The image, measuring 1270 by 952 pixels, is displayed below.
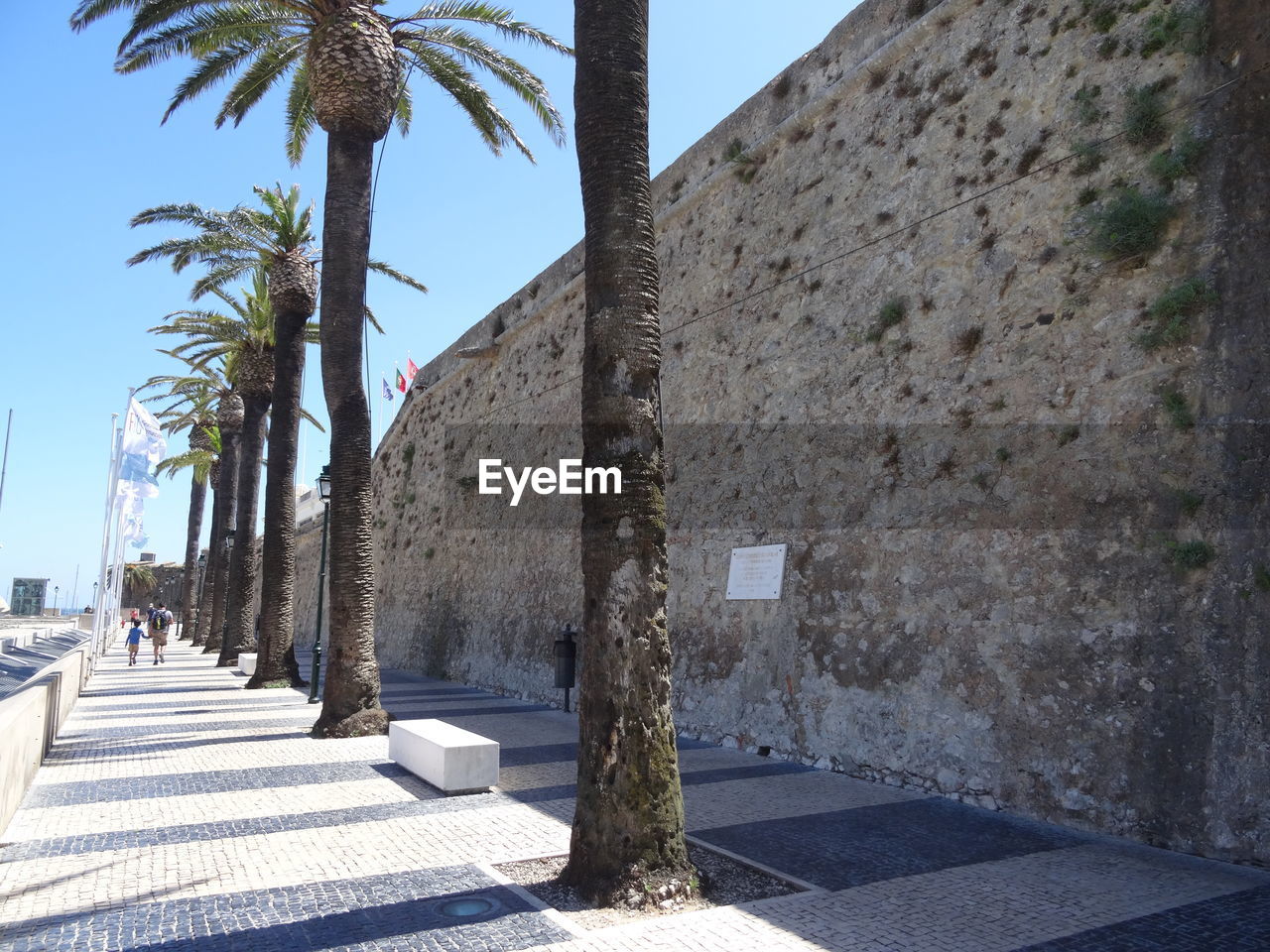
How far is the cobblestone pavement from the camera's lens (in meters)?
3.95

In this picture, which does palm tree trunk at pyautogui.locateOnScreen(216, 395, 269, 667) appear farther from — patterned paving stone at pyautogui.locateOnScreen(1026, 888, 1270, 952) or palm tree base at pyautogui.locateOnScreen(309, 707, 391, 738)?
patterned paving stone at pyautogui.locateOnScreen(1026, 888, 1270, 952)

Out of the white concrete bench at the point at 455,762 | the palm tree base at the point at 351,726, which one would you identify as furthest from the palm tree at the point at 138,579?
the white concrete bench at the point at 455,762

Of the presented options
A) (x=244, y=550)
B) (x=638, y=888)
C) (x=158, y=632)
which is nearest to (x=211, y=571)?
(x=158, y=632)

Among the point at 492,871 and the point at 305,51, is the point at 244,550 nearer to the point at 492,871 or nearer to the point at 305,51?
the point at 305,51

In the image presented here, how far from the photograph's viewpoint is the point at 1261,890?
4539 mm

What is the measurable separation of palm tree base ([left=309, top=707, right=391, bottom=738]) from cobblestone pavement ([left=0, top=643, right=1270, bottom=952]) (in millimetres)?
1131

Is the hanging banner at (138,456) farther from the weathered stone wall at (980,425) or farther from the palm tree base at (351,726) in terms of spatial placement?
the weathered stone wall at (980,425)

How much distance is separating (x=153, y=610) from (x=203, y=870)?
68.3 ft

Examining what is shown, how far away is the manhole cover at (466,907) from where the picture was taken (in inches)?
165

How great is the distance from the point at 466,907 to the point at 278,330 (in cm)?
1346

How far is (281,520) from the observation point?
15109 mm

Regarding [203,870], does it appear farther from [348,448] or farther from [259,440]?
[259,440]

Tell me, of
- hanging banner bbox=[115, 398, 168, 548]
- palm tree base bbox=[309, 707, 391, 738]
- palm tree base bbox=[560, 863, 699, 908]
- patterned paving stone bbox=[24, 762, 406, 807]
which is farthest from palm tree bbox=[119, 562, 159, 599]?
palm tree base bbox=[560, 863, 699, 908]

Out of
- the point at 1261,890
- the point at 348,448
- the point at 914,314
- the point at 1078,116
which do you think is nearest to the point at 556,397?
the point at 348,448
